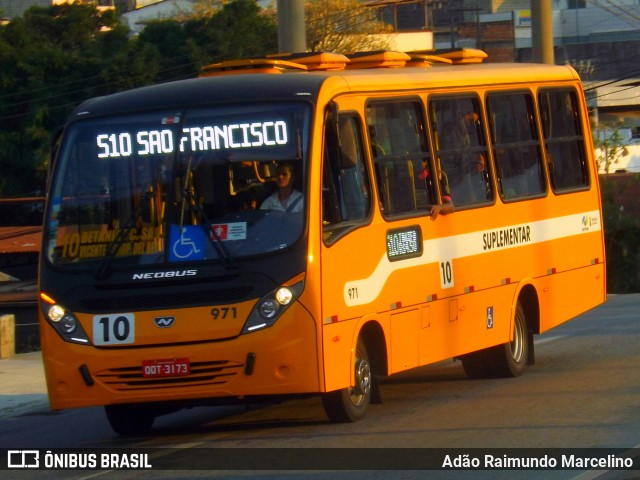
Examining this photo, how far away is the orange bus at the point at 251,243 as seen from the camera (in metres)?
9.31

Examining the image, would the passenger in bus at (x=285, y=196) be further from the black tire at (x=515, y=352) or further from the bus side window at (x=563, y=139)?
the bus side window at (x=563, y=139)

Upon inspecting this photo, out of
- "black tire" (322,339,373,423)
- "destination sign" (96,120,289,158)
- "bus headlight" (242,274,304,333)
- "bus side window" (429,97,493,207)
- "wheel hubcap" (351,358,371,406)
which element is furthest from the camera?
"bus side window" (429,97,493,207)

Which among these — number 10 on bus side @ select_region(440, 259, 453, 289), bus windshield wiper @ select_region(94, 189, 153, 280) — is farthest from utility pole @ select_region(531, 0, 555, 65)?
bus windshield wiper @ select_region(94, 189, 153, 280)

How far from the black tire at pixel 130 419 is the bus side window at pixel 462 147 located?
11.1 feet

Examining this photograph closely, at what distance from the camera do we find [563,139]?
45.6ft

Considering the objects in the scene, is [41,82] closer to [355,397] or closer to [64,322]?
[64,322]

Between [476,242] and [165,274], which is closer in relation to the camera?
[165,274]

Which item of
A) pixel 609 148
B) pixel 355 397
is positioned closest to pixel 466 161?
pixel 355 397

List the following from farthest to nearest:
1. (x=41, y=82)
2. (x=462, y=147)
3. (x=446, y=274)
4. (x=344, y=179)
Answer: (x=41, y=82) < (x=462, y=147) < (x=446, y=274) < (x=344, y=179)

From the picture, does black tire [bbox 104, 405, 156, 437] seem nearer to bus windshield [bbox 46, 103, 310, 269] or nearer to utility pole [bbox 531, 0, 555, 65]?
bus windshield [bbox 46, 103, 310, 269]

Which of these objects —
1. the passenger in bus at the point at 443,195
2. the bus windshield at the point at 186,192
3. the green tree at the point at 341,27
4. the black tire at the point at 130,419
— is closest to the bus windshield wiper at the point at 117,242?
the bus windshield at the point at 186,192

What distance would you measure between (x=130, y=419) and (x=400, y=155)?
3.16 meters

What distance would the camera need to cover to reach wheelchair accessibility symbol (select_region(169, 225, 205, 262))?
952 cm

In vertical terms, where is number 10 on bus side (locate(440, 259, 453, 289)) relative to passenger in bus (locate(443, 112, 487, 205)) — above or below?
below
